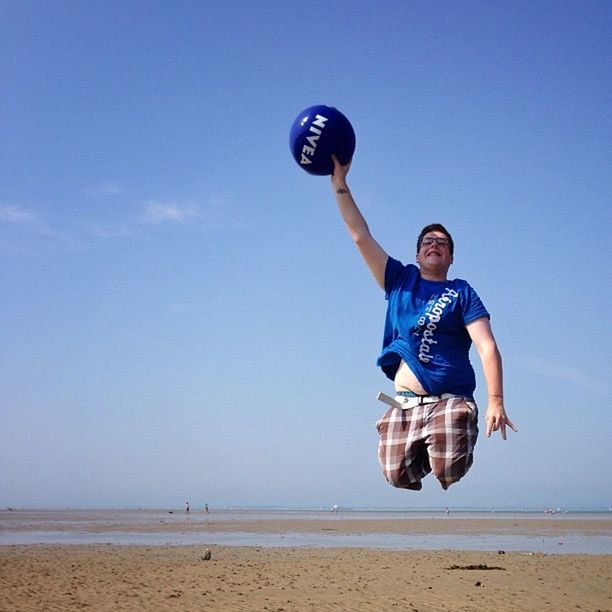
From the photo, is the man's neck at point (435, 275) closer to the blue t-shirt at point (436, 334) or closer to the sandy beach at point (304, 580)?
the blue t-shirt at point (436, 334)

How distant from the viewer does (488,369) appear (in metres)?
4.34

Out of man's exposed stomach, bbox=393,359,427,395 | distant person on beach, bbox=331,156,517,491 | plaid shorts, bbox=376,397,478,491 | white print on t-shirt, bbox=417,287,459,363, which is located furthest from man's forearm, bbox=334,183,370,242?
plaid shorts, bbox=376,397,478,491

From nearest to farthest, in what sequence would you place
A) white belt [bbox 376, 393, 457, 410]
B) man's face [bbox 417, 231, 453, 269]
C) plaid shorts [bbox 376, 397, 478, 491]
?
plaid shorts [bbox 376, 397, 478, 491] < white belt [bbox 376, 393, 457, 410] < man's face [bbox 417, 231, 453, 269]

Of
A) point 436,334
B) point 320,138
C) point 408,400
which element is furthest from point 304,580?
point 320,138

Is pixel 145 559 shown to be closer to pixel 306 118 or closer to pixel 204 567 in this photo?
pixel 204 567

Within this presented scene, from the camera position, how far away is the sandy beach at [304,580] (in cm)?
1573

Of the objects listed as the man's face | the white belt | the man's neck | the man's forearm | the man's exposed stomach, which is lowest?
the white belt

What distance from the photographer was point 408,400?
15.3 feet

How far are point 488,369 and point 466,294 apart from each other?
57 cm

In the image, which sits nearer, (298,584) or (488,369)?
(488,369)

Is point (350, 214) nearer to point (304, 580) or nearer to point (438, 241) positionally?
point (438, 241)

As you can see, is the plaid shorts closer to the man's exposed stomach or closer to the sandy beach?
the man's exposed stomach

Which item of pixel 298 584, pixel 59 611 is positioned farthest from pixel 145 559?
pixel 59 611

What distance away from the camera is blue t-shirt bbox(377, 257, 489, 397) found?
179 inches
